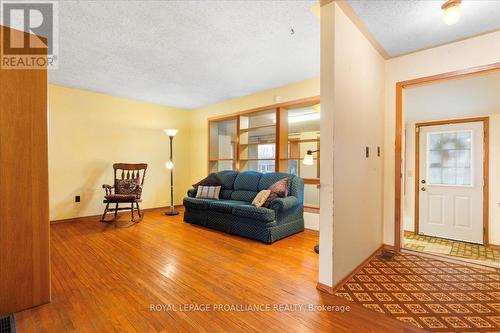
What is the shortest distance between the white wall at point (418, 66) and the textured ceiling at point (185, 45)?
3.36 feet

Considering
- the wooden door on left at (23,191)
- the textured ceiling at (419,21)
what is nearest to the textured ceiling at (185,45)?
the textured ceiling at (419,21)

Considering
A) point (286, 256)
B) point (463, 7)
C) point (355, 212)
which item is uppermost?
point (463, 7)

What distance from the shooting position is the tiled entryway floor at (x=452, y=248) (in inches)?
119

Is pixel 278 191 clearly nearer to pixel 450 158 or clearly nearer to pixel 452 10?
pixel 452 10

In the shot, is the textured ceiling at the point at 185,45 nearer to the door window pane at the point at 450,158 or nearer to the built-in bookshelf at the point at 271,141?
the built-in bookshelf at the point at 271,141

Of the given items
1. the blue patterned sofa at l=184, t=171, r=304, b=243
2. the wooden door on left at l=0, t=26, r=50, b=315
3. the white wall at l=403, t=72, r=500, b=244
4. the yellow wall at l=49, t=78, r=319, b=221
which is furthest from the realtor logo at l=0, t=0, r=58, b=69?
the white wall at l=403, t=72, r=500, b=244

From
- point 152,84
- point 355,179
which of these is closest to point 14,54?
point 152,84

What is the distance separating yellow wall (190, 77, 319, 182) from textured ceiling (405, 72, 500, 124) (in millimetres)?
1508

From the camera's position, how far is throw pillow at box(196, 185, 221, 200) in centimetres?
434

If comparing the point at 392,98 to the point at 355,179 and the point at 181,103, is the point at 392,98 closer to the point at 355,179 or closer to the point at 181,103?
the point at 355,179

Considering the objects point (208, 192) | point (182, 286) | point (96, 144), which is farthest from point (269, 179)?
point (96, 144)

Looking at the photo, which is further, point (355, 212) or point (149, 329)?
point (355, 212)

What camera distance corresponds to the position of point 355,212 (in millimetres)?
2355

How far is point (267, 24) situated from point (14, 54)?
2039mm
